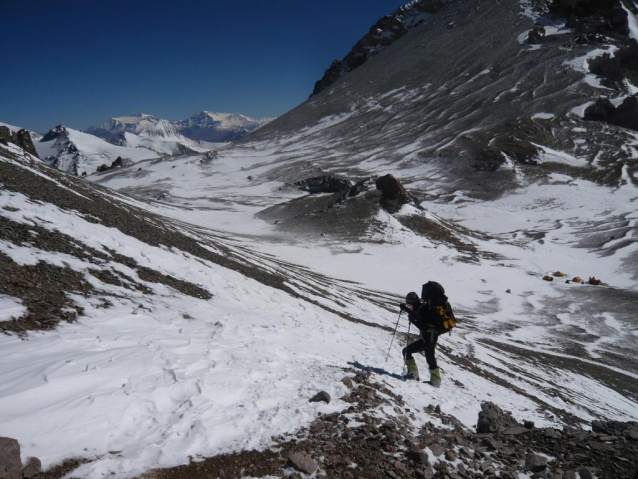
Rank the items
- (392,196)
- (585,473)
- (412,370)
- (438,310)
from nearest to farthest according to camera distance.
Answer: (585,473)
(438,310)
(412,370)
(392,196)

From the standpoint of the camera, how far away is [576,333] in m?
24.5

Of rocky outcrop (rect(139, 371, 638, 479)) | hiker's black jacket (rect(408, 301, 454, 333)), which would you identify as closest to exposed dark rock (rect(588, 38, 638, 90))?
hiker's black jacket (rect(408, 301, 454, 333))

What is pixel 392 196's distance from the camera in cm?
5088

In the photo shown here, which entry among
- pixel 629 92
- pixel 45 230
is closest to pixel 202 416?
pixel 45 230

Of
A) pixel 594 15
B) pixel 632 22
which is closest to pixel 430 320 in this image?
pixel 632 22

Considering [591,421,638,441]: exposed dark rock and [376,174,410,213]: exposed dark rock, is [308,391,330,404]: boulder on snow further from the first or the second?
[376,174,410,213]: exposed dark rock

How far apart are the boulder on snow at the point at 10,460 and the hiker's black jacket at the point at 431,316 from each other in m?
8.06

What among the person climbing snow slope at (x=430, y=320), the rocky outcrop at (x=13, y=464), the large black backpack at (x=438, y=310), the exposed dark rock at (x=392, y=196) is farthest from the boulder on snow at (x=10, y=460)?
the exposed dark rock at (x=392, y=196)

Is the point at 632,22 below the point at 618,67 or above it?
above

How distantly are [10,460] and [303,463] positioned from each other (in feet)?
10.5

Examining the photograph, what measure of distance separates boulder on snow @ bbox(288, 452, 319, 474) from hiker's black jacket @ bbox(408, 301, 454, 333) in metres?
5.31

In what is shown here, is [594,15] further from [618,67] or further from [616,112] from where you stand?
[616,112]

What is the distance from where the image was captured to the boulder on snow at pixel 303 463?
464cm

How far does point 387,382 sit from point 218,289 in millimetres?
7762
